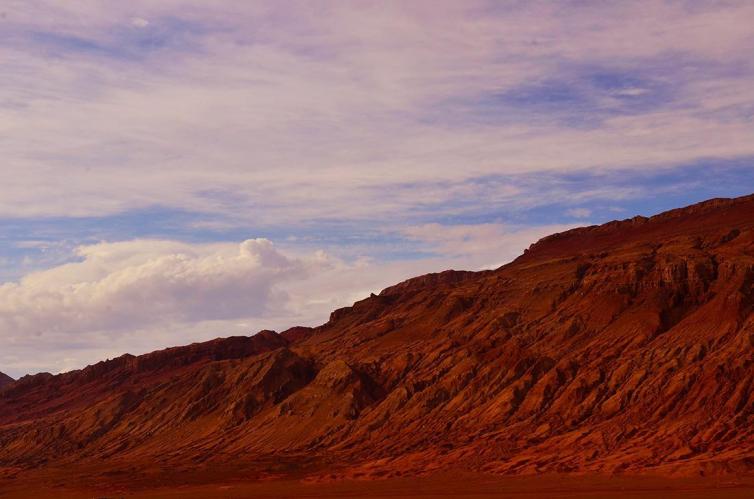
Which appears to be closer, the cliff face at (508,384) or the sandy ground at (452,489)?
the sandy ground at (452,489)

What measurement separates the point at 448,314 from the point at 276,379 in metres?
21.0

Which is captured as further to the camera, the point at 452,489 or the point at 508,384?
the point at 508,384

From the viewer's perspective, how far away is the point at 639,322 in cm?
9950

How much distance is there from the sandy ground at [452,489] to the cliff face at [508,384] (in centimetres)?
297

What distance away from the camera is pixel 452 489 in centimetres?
7400

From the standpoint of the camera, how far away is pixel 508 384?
326ft

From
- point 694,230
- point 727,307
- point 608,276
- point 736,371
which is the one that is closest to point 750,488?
point 736,371

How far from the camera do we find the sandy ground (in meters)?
64.8

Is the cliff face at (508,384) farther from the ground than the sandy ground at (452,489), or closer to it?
farther from the ground

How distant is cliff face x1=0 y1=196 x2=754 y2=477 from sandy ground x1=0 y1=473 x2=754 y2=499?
117 inches

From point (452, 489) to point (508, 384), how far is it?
2664 cm

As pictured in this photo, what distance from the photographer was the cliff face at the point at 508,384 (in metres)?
82.8

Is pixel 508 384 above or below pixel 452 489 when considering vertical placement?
above

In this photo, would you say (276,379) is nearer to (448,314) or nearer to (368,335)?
(368,335)
